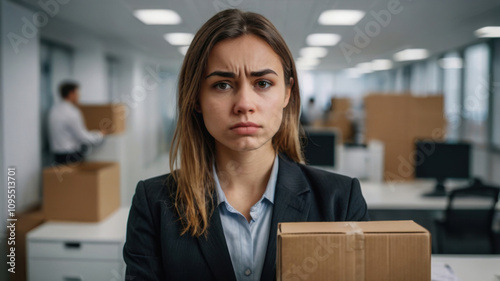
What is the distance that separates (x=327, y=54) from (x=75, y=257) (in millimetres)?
7084

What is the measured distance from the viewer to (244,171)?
102 cm

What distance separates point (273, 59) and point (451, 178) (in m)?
3.06

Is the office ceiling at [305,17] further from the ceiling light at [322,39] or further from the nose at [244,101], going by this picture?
the nose at [244,101]

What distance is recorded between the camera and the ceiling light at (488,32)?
4.87 m

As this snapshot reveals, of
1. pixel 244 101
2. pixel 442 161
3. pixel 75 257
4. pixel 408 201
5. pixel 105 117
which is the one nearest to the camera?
pixel 244 101

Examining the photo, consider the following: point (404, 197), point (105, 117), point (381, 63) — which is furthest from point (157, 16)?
point (381, 63)

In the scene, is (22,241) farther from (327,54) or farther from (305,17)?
(327,54)

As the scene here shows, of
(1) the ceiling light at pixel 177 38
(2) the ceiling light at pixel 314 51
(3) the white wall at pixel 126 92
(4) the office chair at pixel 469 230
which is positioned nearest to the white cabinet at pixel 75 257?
A: (3) the white wall at pixel 126 92

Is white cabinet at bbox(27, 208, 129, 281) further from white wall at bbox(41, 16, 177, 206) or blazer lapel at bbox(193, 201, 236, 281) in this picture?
blazer lapel at bbox(193, 201, 236, 281)

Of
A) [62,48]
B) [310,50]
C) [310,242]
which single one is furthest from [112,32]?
[310,242]

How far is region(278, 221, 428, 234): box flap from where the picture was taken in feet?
2.01

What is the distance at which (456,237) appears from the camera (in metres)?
2.74

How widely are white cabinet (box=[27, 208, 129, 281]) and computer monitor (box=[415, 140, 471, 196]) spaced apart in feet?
8.75

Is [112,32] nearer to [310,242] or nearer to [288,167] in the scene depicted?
[288,167]
